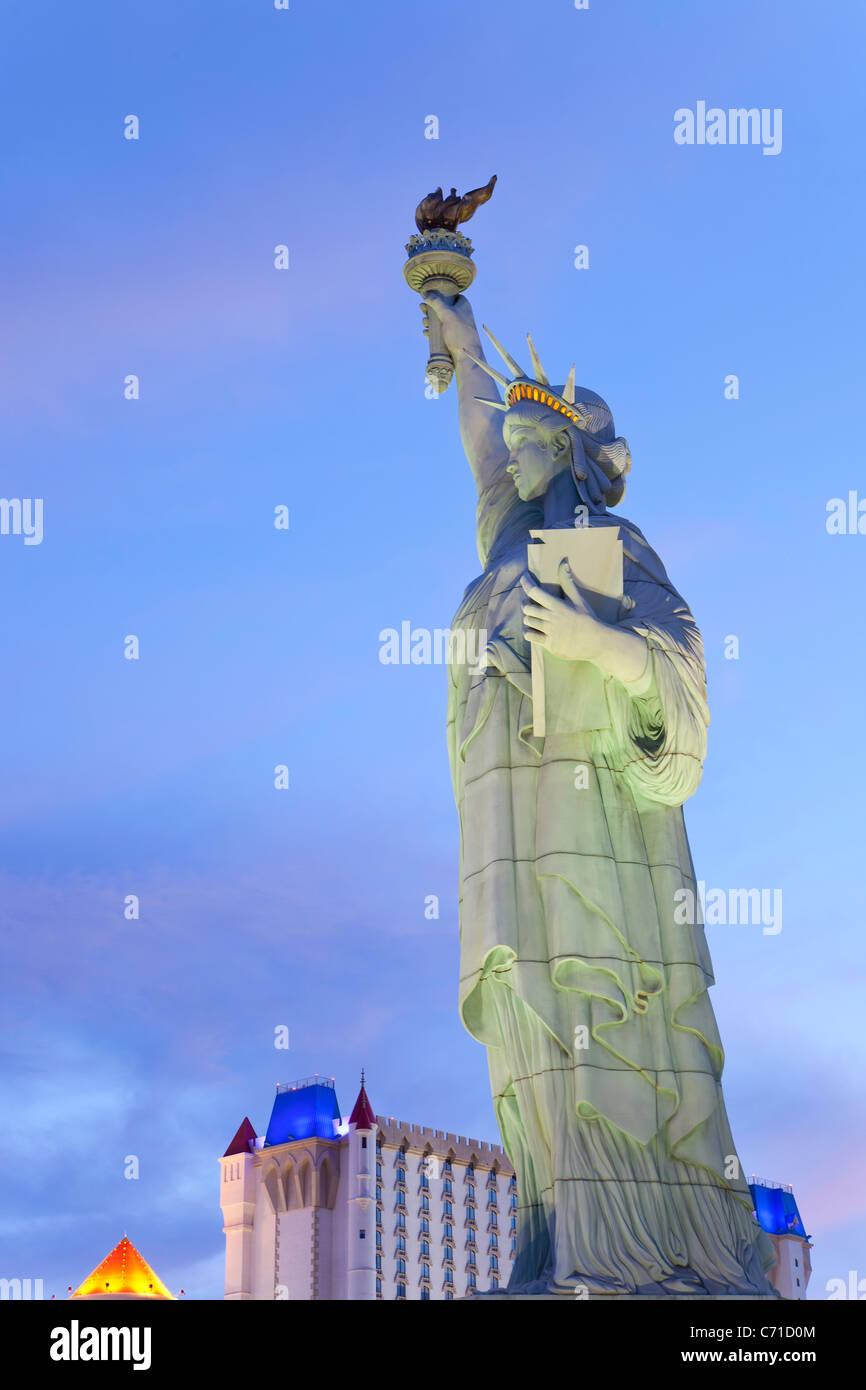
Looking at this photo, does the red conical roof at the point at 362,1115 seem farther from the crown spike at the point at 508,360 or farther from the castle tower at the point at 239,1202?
the crown spike at the point at 508,360

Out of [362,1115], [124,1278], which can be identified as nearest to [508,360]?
[124,1278]

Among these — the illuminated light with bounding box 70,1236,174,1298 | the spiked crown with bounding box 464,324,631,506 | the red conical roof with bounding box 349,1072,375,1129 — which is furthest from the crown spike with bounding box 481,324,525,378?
the red conical roof with bounding box 349,1072,375,1129

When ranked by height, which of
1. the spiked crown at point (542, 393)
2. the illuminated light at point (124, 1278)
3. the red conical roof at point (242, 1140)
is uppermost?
the spiked crown at point (542, 393)

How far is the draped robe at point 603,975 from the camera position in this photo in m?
9.55

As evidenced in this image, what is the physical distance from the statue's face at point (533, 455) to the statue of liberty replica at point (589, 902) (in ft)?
0.05

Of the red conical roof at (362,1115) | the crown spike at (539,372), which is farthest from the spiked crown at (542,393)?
the red conical roof at (362,1115)

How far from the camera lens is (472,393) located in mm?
13312

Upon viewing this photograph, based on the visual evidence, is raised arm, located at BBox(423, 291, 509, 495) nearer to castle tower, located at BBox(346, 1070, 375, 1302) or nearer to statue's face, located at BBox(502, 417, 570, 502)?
statue's face, located at BBox(502, 417, 570, 502)

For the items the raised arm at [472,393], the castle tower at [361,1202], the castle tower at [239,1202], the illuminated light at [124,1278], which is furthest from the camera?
the castle tower at [239,1202]

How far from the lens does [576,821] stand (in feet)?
34.0

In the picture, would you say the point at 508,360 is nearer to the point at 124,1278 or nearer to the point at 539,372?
the point at 539,372

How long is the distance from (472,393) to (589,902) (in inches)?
197
